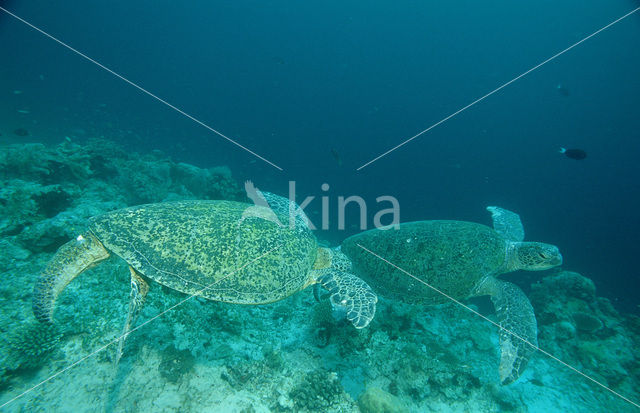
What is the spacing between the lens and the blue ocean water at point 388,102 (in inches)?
1319

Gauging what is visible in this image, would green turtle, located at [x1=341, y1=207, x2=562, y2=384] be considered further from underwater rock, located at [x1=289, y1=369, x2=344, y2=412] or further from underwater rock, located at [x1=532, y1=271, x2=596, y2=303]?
underwater rock, located at [x1=532, y1=271, x2=596, y2=303]

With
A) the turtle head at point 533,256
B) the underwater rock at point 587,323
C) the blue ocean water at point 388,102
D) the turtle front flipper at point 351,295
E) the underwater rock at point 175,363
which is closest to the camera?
the turtle front flipper at point 351,295

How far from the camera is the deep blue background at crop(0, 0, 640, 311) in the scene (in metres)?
34.5

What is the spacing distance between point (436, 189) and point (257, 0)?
93.8 metres

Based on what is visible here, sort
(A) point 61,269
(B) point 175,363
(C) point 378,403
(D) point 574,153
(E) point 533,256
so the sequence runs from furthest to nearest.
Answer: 1. (D) point 574,153
2. (E) point 533,256
3. (B) point 175,363
4. (C) point 378,403
5. (A) point 61,269

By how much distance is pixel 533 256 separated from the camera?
175 inches

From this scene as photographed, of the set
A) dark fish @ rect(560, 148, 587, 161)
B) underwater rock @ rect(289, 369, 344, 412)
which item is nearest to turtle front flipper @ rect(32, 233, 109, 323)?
underwater rock @ rect(289, 369, 344, 412)

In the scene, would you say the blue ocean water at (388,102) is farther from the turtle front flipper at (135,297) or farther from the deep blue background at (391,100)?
the turtle front flipper at (135,297)

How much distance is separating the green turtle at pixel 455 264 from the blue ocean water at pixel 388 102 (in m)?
10.2

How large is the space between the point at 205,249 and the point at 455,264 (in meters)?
4.13

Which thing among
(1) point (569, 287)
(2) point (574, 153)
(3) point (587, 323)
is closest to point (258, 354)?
(3) point (587, 323)

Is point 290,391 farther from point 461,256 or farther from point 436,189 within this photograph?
point 436,189

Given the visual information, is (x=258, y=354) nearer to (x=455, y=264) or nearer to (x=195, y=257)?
(x=195, y=257)

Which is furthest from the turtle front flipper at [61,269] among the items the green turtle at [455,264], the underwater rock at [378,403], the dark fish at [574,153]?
the dark fish at [574,153]
